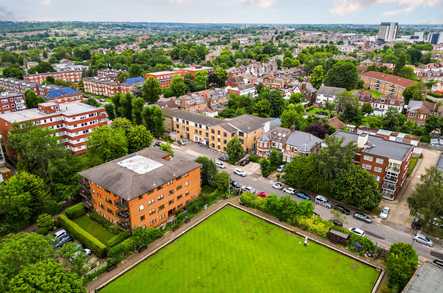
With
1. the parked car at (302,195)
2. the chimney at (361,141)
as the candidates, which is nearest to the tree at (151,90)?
the parked car at (302,195)

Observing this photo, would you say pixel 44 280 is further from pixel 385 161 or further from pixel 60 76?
pixel 60 76

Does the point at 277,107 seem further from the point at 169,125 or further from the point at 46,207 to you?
the point at 46,207

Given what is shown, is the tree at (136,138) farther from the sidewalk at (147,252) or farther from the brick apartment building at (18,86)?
the brick apartment building at (18,86)

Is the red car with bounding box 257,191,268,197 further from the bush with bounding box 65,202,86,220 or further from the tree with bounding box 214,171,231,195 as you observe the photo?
the bush with bounding box 65,202,86,220

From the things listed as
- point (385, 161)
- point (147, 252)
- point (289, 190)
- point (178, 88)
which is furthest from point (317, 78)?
point (147, 252)

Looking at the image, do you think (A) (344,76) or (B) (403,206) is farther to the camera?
(A) (344,76)

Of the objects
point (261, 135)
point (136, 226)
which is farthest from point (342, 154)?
point (136, 226)

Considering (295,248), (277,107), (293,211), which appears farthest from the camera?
(277,107)
